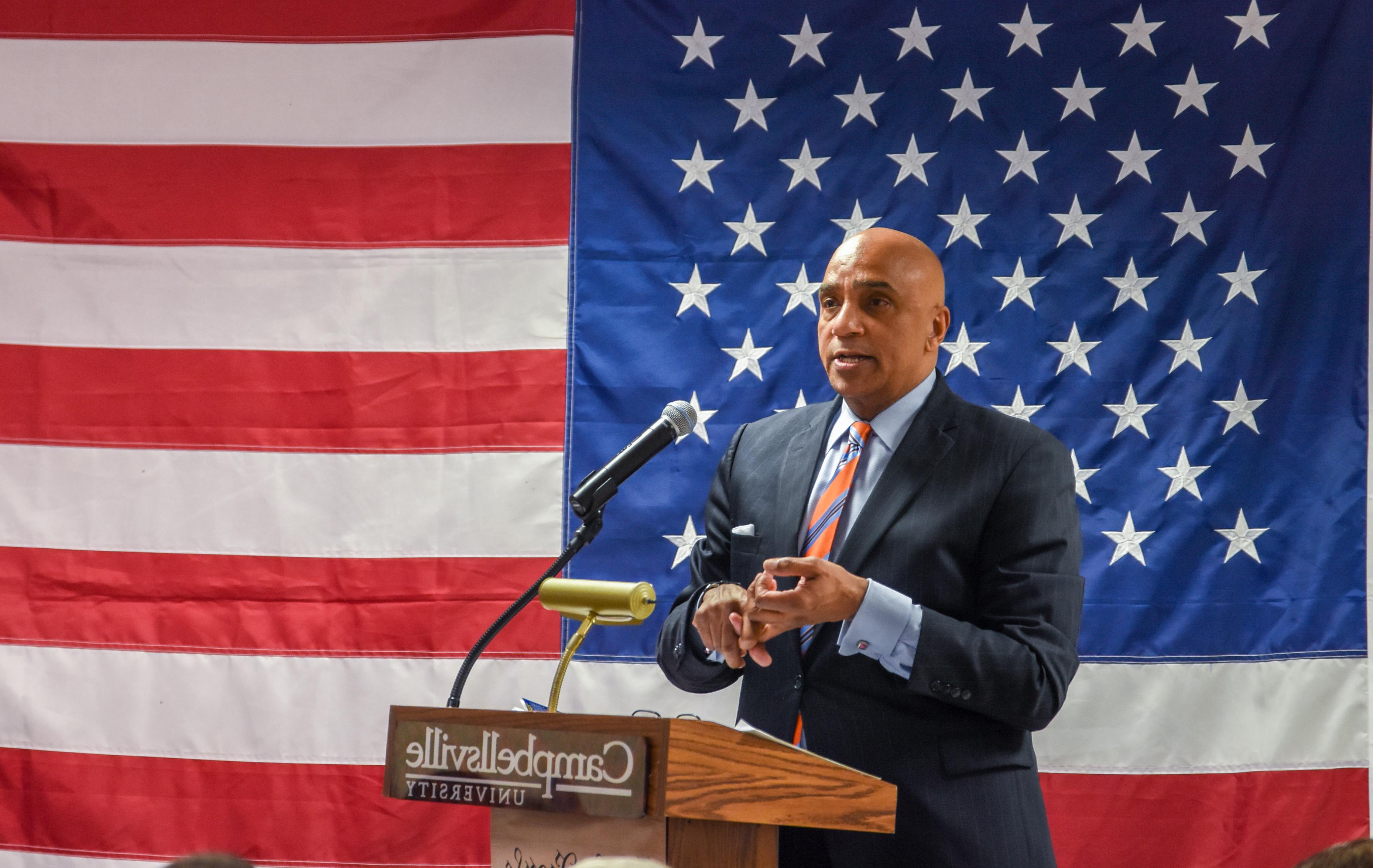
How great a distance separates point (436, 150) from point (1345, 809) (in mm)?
Result: 2902

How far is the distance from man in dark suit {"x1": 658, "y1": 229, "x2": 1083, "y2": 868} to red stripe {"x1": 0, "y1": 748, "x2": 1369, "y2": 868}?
125cm

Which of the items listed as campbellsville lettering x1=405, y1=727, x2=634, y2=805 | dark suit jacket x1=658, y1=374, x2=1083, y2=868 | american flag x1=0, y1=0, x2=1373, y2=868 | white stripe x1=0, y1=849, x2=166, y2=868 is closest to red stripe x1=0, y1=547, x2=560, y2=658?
american flag x1=0, y1=0, x2=1373, y2=868

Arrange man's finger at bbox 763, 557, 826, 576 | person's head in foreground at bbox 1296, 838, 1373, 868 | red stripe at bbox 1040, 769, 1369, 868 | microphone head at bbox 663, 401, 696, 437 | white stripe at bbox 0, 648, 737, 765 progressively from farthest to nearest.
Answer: white stripe at bbox 0, 648, 737, 765, red stripe at bbox 1040, 769, 1369, 868, microphone head at bbox 663, 401, 696, 437, man's finger at bbox 763, 557, 826, 576, person's head in foreground at bbox 1296, 838, 1373, 868

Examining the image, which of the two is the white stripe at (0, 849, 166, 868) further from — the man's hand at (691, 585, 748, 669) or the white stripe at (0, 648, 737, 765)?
the man's hand at (691, 585, 748, 669)

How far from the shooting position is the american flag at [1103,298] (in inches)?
109

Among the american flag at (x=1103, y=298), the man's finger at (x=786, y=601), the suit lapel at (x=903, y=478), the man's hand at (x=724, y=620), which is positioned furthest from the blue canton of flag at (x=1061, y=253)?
the man's finger at (x=786, y=601)

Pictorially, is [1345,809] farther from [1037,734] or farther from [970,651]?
[970,651]

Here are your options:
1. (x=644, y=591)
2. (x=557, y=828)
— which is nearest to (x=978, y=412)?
(x=644, y=591)

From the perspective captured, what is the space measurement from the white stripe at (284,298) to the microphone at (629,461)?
1.32 meters

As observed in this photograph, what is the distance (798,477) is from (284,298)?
1809 mm

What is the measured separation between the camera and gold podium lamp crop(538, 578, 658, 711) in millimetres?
1474

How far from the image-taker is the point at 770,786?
131cm

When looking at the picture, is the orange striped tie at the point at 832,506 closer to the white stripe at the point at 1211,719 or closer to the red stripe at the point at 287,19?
the white stripe at the point at 1211,719

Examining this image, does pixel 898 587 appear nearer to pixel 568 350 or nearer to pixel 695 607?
pixel 695 607
